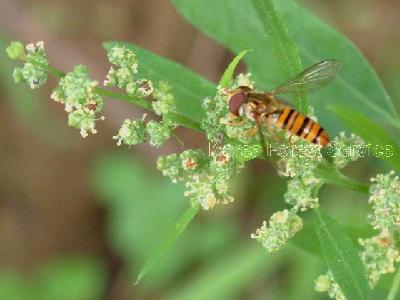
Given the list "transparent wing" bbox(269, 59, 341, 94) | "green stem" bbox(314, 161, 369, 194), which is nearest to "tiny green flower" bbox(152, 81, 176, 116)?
"transparent wing" bbox(269, 59, 341, 94)

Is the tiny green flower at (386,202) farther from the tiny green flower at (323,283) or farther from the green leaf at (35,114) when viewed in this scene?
the green leaf at (35,114)

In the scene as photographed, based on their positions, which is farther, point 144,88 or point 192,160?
point 192,160

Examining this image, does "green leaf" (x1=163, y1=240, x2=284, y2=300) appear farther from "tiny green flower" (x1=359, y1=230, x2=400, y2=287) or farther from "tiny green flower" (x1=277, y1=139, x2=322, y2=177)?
"tiny green flower" (x1=277, y1=139, x2=322, y2=177)

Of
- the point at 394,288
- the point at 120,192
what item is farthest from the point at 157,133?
the point at 120,192

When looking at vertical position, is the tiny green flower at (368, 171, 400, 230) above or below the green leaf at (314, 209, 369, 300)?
above

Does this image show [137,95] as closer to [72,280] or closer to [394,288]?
[394,288]

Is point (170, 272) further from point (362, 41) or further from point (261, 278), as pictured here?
point (362, 41)
